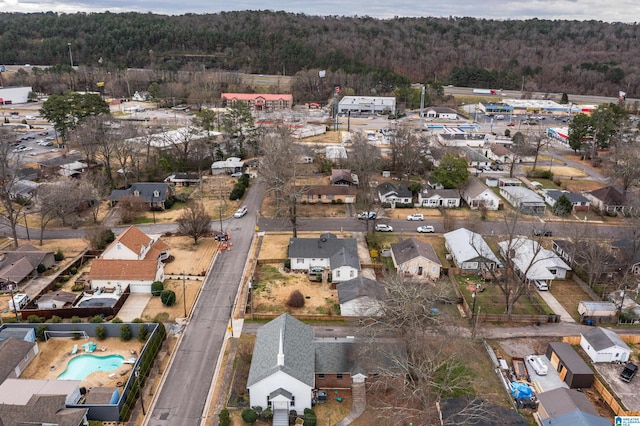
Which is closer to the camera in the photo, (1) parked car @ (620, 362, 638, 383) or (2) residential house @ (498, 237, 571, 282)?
(1) parked car @ (620, 362, 638, 383)

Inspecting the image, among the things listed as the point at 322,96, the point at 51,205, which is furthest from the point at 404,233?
the point at 322,96

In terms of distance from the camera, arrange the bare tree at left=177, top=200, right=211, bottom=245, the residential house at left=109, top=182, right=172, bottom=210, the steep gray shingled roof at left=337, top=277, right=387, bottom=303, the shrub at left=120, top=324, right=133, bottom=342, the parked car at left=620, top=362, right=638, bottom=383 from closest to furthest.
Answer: the parked car at left=620, top=362, right=638, bottom=383 → the shrub at left=120, top=324, right=133, bottom=342 → the steep gray shingled roof at left=337, top=277, right=387, bottom=303 → the bare tree at left=177, top=200, right=211, bottom=245 → the residential house at left=109, top=182, right=172, bottom=210

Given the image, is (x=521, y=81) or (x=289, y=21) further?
(x=289, y=21)

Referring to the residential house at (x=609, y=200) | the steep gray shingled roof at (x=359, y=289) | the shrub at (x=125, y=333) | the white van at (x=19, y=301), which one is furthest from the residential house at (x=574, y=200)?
the white van at (x=19, y=301)

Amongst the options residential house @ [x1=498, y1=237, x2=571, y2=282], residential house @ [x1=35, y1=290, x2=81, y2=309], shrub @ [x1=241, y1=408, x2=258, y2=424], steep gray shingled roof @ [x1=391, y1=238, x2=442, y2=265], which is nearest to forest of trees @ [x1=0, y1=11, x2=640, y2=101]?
steep gray shingled roof @ [x1=391, y1=238, x2=442, y2=265]

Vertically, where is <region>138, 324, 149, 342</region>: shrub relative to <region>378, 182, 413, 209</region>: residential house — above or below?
below

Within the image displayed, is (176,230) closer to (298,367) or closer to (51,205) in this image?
(51,205)

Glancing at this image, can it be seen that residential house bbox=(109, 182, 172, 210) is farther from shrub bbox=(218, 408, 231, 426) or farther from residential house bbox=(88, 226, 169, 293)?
shrub bbox=(218, 408, 231, 426)
